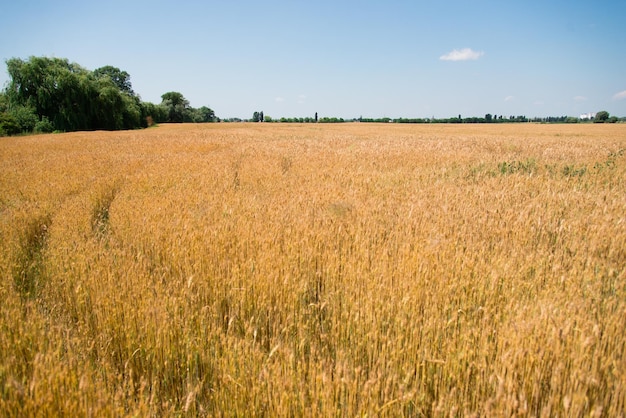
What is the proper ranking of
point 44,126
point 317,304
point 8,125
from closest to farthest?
point 317,304 → point 8,125 → point 44,126

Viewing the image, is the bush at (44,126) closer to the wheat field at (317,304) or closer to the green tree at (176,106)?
the wheat field at (317,304)

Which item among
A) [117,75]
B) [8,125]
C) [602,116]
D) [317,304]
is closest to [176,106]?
[117,75]

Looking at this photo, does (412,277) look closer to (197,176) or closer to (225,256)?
(225,256)

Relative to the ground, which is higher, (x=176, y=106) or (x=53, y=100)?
(x=176, y=106)

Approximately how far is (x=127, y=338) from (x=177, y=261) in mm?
1117

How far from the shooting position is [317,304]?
2.35 meters

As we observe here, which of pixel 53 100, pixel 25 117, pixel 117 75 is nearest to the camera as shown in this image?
pixel 25 117

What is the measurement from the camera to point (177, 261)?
3.26 meters

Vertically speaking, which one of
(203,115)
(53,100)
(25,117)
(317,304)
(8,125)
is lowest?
(317,304)

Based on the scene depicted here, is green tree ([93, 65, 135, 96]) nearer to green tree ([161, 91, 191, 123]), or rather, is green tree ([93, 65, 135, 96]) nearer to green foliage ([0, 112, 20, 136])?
green tree ([161, 91, 191, 123])

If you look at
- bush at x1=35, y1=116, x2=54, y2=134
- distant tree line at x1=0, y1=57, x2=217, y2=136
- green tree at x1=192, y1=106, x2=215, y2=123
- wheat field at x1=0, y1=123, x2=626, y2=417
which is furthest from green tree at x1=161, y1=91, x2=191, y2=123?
wheat field at x1=0, y1=123, x2=626, y2=417

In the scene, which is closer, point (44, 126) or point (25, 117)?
point (25, 117)

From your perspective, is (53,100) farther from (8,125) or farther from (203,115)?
(203,115)

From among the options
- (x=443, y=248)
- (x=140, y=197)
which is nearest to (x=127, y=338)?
(x=443, y=248)
